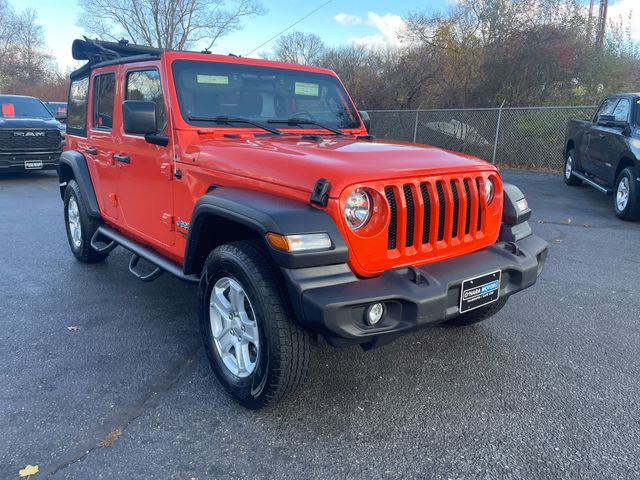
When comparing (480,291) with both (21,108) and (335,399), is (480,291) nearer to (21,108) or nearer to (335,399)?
(335,399)

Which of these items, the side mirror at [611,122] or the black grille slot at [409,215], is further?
the side mirror at [611,122]

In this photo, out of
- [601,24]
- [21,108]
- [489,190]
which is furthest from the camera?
[601,24]

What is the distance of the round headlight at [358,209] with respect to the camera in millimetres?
2559

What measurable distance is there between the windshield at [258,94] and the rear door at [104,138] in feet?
3.68

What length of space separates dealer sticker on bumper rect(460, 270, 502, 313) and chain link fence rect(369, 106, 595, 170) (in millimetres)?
11398

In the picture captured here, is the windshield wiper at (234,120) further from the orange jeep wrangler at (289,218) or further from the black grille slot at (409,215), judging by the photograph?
the black grille slot at (409,215)

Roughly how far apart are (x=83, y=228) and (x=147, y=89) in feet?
6.47

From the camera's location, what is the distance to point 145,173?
12.8 ft

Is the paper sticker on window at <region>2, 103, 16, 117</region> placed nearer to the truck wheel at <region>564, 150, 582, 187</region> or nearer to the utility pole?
the truck wheel at <region>564, 150, 582, 187</region>

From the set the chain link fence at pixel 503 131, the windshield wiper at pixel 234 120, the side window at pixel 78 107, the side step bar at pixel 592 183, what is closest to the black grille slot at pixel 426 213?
the windshield wiper at pixel 234 120

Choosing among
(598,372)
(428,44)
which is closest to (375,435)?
(598,372)

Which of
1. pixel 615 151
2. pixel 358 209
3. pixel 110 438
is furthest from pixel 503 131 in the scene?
pixel 110 438

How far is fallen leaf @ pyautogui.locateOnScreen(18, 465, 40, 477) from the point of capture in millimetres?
2346

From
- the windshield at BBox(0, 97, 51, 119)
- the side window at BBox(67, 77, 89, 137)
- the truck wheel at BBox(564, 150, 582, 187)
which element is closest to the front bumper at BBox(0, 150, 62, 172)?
the windshield at BBox(0, 97, 51, 119)
